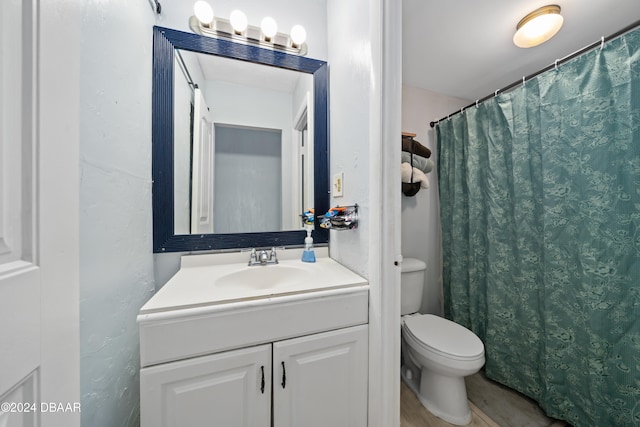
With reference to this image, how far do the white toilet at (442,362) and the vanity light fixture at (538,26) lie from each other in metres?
1.70

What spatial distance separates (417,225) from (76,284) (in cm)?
189

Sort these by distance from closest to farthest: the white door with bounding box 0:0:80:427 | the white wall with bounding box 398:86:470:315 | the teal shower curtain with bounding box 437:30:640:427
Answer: the white door with bounding box 0:0:80:427 < the teal shower curtain with bounding box 437:30:640:427 < the white wall with bounding box 398:86:470:315

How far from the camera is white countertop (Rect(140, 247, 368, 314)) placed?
689mm

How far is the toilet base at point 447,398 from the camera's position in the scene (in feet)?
3.60

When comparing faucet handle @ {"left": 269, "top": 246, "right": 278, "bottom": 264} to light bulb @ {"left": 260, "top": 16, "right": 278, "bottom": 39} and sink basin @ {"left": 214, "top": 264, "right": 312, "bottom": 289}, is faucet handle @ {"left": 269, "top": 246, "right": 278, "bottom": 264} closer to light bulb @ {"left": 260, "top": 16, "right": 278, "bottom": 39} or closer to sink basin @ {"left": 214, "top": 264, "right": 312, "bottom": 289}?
sink basin @ {"left": 214, "top": 264, "right": 312, "bottom": 289}

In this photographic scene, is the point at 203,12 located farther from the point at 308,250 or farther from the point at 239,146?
the point at 308,250

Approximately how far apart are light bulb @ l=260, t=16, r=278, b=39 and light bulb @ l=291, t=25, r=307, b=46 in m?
0.10

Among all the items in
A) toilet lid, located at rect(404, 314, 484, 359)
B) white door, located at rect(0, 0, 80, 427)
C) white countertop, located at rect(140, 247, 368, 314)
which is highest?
white door, located at rect(0, 0, 80, 427)

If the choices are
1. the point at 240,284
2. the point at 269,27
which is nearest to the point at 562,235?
the point at 240,284

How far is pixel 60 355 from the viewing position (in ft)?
1.22

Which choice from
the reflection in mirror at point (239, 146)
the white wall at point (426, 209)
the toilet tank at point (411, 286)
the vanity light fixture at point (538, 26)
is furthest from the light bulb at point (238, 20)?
the toilet tank at point (411, 286)

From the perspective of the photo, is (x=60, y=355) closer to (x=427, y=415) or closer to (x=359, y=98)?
(x=359, y=98)

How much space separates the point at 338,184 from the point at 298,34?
91cm

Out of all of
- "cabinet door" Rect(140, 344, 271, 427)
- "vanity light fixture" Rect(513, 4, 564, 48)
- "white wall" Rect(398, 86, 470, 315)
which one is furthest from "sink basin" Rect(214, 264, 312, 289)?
"vanity light fixture" Rect(513, 4, 564, 48)
